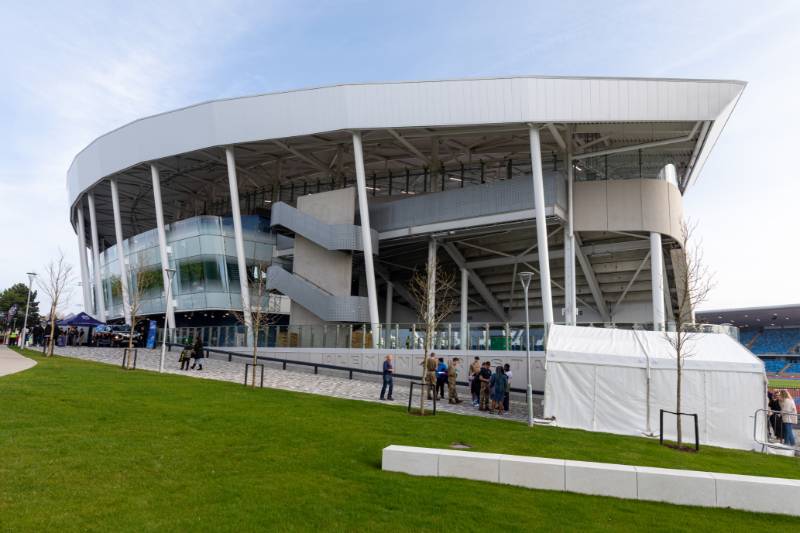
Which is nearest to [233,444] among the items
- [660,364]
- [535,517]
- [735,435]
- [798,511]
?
[535,517]

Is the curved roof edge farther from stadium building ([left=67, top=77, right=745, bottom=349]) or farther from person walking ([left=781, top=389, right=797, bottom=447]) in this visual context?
person walking ([left=781, top=389, right=797, bottom=447])

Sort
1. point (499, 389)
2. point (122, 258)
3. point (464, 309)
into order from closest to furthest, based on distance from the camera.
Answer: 1. point (499, 389)
2. point (464, 309)
3. point (122, 258)

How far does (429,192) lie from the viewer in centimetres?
3959

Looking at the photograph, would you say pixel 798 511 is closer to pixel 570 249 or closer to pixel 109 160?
pixel 570 249

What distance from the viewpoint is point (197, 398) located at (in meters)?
16.2

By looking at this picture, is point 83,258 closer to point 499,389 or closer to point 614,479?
point 499,389

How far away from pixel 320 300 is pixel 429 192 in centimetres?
1093

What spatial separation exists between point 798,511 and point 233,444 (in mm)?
9014

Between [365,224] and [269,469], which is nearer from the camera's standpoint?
[269,469]

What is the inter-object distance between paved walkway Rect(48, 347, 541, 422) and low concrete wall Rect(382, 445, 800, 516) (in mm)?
8385

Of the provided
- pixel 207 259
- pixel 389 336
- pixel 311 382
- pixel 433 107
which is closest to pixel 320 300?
pixel 389 336

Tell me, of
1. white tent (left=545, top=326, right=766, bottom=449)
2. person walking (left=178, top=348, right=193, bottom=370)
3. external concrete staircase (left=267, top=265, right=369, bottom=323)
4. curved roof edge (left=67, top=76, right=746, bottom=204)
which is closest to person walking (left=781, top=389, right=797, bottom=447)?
white tent (left=545, top=326, right=766, bottom=449)

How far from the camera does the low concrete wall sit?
8742 mm

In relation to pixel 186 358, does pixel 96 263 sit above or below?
above
